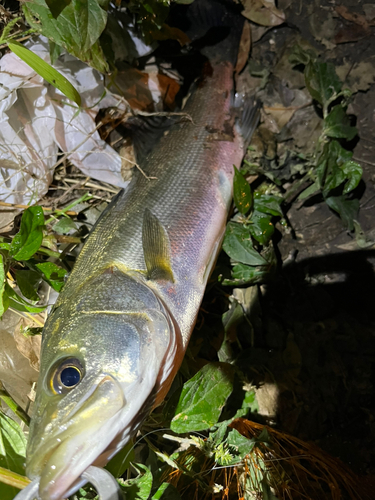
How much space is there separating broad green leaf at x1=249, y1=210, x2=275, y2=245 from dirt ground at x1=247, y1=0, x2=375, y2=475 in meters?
0.26

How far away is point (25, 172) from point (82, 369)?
5.82 ft

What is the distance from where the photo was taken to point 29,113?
8.27ft

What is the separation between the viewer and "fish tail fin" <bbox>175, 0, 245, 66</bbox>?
2.63 metres

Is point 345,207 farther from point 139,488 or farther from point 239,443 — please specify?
point 139,488

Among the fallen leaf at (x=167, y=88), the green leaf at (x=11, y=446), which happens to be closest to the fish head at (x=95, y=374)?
the green leaf at (x=11, y=446)

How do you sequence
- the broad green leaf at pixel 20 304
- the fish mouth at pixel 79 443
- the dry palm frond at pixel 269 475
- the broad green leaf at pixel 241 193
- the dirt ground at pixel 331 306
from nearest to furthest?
the fish mouth at pixel 79 443
the broad green leaf at pixel 20 304
the dry palm frond at pixel 269 475
the broad green leaf at pixel 241 193
the dirt ground at pixel 331 306

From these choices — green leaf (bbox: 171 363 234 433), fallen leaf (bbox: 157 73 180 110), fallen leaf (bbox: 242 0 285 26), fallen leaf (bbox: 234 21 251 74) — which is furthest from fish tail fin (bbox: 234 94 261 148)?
green leaf (bbox: 171 363 234 433)

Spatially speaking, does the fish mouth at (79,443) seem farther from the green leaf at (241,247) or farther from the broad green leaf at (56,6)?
the broad green leaf at (56,6)

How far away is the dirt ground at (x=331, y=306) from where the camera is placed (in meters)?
2.45

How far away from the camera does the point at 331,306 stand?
2.56 metres

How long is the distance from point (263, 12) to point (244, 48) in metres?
0.33

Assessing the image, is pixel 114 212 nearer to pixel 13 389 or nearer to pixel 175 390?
pixel 175 390

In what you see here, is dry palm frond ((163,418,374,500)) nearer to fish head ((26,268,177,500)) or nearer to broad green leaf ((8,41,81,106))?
fish head ((26,268,177,500))

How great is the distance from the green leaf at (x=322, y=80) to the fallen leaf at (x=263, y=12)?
2.10 ft
